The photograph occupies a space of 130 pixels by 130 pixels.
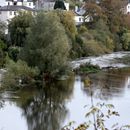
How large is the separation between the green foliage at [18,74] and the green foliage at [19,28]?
7.56 metres

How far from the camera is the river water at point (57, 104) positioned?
1435cm

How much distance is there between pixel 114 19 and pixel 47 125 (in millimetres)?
27669

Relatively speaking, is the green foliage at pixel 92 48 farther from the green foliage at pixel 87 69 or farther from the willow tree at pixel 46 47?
the willow tree at pixel 46 47

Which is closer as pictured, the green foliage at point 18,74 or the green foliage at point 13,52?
the green foliage at point 18,74

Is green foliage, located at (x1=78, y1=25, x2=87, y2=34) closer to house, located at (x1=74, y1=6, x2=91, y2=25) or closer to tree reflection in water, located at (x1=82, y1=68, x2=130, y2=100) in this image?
house, located at (x1=74, y1=6, x2=91, y2=25)

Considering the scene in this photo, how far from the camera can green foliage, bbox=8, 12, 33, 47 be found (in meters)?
28.9

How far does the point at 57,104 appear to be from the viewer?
17047mm

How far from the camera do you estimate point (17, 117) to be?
14.9 metres

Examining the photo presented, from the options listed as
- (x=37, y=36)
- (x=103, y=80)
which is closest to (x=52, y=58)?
(x=37, y=36)

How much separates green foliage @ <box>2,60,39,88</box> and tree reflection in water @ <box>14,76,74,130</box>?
3.36 feet

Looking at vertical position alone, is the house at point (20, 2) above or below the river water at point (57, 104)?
above

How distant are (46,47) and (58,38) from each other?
789mm

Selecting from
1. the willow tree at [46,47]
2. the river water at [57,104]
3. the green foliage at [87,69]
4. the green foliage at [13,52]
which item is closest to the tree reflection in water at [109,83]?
the river water at [57,104]

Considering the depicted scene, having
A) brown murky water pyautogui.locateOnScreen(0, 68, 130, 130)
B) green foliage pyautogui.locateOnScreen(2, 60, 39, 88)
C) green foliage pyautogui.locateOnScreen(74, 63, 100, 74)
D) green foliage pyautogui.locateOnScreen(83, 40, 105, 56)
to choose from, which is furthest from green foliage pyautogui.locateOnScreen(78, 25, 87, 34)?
green foliage pyautogui.locateOnScreen(2, 60, 39, 88)
